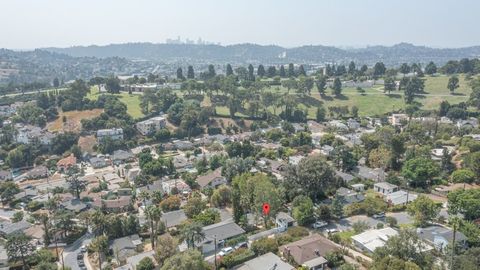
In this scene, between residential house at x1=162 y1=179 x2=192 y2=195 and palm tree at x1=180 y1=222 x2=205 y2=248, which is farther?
residential house at x1=162 y1=179 x2=192 y2=195

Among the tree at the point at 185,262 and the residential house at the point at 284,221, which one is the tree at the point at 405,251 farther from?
the tree at the point at 185,262

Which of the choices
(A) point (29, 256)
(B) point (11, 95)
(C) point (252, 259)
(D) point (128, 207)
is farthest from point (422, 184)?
(B) point (11, 95)

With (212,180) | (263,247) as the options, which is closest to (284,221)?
(263,247)

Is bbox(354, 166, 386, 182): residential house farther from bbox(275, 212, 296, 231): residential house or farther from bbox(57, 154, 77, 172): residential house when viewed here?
bbox(57, 154, 77, 172): residential house

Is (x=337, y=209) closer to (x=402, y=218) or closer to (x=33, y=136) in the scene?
(x=402, y=218)

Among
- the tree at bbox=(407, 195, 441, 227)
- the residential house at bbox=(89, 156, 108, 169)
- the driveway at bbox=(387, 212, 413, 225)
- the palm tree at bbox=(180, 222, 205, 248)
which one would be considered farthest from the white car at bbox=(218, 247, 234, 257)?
the residential house at bbox=(89, 156, 108, 169)
